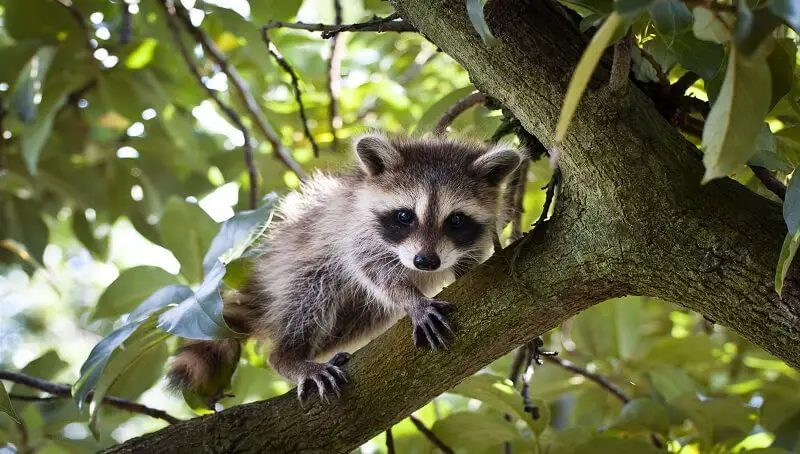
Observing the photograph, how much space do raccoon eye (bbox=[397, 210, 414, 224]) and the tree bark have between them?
2.62ft

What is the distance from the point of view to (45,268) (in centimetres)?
274

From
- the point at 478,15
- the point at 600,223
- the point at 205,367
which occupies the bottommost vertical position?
A: the point at 205,367

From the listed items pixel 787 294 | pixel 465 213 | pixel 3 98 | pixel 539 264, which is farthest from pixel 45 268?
pixel 787 294

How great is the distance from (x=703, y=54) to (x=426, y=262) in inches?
45.3

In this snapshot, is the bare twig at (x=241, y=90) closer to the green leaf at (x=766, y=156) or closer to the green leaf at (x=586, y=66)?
the green leaf at (x=766, y=156)

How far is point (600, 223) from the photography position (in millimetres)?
1376

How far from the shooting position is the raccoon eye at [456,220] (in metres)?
2.38

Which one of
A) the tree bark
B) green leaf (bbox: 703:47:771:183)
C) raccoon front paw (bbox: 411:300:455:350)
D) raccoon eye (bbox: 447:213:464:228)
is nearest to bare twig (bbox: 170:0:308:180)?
raccoon eye (bbox: 447:213:464:228)

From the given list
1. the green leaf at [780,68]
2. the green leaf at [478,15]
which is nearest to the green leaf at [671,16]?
the green leaf at [780,68]

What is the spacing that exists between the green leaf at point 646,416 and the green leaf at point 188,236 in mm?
1182

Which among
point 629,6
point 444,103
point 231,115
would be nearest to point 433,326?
point 444,103

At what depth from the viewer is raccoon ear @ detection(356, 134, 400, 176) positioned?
2.38 metres

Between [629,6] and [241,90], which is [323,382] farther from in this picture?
[241,90]

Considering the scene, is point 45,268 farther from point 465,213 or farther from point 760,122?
point 760,122
